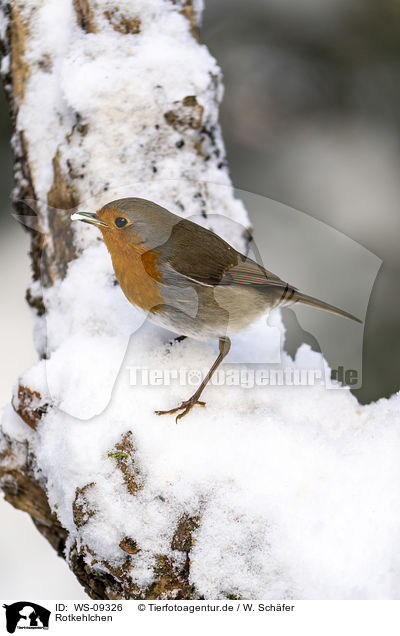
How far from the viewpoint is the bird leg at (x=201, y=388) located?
4.80ft

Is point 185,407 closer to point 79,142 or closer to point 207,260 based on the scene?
point 207,260

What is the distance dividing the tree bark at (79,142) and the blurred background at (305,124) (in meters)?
0.11

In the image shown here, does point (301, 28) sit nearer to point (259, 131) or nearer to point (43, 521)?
point (259, 131)

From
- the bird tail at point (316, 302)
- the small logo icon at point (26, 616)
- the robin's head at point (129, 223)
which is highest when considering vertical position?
the robin's head at point (129, 223)

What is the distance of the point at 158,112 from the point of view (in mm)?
1911

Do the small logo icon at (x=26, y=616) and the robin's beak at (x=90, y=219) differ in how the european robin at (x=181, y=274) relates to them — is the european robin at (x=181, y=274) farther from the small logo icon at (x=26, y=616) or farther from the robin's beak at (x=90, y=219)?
the small logo icon at (x=26, y=616)

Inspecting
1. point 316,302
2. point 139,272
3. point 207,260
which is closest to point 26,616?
point 139,272

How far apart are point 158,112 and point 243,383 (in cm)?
105

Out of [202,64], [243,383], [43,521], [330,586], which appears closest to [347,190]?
[202,64]

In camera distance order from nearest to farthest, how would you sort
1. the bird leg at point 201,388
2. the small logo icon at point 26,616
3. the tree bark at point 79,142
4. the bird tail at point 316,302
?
1. the small logo icon at point 26,616
2. the bird leg at point 201,388
3. the bird tail at point 316,302
4. the tree bark at point 79,142

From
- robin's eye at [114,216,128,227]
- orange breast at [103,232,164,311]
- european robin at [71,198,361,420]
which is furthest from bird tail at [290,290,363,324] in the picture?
robin's eye at [114,216,128,227]

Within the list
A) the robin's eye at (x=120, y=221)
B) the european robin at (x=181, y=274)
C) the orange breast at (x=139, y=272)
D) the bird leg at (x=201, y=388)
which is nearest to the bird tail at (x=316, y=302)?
the european robin at (x=181, y=274)

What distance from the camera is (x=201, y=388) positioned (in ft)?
4.99

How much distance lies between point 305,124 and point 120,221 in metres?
1.02
